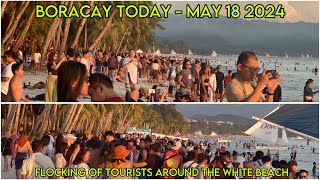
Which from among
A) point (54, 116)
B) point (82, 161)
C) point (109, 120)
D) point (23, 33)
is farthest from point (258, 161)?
point (23, 33)

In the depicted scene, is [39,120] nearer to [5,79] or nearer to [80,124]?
[80,124]

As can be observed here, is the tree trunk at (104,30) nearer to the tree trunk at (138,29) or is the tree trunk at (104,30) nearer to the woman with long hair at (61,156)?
the tree trunk at (138,29)

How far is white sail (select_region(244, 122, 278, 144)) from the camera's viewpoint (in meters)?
10.7

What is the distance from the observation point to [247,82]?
34.7 feet

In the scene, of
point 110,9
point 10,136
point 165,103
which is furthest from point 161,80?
point 10,136

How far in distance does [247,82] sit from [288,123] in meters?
0.73

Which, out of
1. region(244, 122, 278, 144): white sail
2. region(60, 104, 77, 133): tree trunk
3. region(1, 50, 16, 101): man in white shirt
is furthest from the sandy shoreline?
region(244, 122, 278, 144): white sail

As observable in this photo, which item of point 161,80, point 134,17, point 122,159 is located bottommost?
point 122,159

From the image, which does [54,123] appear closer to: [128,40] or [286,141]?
[128,40]

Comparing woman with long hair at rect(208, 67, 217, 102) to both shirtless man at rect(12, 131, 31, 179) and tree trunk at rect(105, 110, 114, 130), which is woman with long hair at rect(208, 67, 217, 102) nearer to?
tree trunk at rect(105, 110, 114, 130)

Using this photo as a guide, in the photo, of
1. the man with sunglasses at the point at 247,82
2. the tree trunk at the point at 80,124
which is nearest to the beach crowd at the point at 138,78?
the man with sunglasses at the point at 247,82

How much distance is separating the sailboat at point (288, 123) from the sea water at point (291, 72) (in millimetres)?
113

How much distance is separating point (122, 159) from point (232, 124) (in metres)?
1.30

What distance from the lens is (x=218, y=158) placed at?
1066 cm
